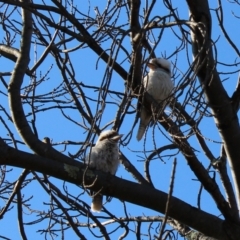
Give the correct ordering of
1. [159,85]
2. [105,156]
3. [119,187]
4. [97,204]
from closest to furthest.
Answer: [119,187], [97,204], [105,156], [159,85]

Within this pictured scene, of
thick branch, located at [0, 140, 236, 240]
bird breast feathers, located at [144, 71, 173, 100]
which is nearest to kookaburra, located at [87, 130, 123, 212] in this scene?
bird breast feathers, located at [144, 71, 173, 100]

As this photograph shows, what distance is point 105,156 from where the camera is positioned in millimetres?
5102

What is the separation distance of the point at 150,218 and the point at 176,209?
1.09 m

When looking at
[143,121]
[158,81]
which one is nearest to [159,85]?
[158,81]

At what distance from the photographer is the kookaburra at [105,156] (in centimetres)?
496

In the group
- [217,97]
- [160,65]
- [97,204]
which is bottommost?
[217,97]

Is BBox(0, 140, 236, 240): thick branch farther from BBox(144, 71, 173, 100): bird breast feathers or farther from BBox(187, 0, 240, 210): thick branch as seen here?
BBox(144, 71, 173, 100): bird breast feathers

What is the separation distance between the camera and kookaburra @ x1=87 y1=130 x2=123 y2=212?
4965 millimetres

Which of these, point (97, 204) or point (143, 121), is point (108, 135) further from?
point (97, 204)

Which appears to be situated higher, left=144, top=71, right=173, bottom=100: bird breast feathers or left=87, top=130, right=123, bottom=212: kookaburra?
left=144, top=71, right=173, bottom=100: bird breast feathers

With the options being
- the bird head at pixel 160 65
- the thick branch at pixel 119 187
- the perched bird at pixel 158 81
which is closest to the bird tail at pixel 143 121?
the perched bird at pixel 158 81

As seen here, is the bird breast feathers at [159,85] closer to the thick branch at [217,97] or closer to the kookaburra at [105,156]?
the kookaburra at [105,156]

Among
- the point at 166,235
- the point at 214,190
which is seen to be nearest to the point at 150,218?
the point at 166,235

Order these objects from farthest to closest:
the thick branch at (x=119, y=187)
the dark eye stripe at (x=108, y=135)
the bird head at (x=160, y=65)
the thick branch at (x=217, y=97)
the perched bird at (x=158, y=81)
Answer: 1. the bird head at (x=160, y=65)
2. the perched bird at (x=158, y=81)
3. the dark eye stripe at (x=108, y=135)
4. the thick branch at (x=217, y=97)
5. the thick branch at (x=119, y=187)
